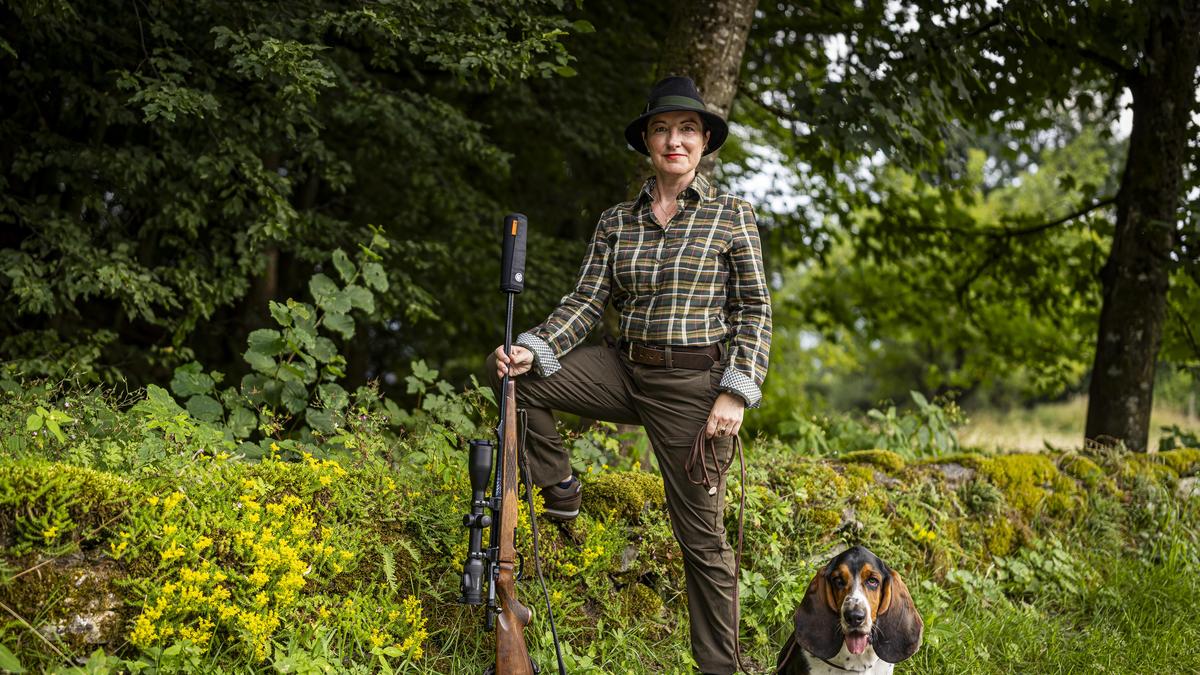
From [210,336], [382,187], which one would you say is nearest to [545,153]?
[382,187]

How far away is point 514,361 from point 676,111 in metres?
1.17

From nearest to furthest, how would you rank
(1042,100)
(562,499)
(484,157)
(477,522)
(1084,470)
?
1. (477,522)
2. (562,499)
3. (1084,470)
4. (484,157)
5. (1042,100)

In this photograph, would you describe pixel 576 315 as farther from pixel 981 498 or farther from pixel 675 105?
pixel 981 498

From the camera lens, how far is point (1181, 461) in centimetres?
658

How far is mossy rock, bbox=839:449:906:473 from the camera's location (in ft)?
18.2

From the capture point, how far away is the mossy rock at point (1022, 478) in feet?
19.0

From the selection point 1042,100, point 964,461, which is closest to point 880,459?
point 964,461

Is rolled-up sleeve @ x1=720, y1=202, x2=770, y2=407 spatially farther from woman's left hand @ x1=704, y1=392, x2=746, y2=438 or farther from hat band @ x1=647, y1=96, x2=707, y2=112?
hat band @ x1=647, y1=96, x2=707, y2=112

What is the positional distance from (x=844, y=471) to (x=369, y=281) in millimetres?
2860

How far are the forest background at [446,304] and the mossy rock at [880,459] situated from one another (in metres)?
0.05

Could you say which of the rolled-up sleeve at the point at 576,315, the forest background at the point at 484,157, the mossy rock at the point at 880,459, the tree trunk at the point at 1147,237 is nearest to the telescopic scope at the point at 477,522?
the rolled-up sleeve at the point at 576,315

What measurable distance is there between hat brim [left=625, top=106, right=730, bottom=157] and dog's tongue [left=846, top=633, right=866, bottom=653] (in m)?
2.00

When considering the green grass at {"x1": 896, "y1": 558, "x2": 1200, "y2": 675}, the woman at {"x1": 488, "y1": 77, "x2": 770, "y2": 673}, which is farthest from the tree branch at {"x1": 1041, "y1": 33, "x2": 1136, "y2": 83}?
the woman at {"x1": 488, "y1": 77, "x2": 770, "y2": 673}

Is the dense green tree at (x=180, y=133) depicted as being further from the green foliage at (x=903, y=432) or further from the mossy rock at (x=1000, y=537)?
the mossy rock at (x=1000, y=537)
